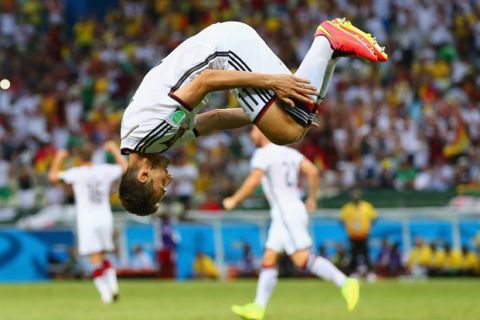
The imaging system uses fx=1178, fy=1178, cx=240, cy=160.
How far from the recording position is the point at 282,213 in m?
16.3

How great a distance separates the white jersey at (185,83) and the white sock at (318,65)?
0.73ft

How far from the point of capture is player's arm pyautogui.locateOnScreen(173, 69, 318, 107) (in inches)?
369

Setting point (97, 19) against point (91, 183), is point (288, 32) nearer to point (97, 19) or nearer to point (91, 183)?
point (97, 19)

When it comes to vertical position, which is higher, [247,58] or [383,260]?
[247,58]

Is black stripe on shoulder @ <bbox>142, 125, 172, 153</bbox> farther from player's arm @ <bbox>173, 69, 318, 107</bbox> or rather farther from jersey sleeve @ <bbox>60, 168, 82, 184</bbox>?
jersey sleeve @ <bbox>60, 168, 82, 184</bbox>

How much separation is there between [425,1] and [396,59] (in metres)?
2.02

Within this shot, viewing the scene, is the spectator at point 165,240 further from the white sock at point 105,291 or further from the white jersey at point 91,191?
the white sock at point 105,291

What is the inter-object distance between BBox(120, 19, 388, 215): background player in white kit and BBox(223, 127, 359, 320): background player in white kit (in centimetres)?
528

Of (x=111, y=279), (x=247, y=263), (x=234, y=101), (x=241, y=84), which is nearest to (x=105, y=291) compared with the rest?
(x=111, y=279)

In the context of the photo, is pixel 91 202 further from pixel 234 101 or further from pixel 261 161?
pixel 234 101

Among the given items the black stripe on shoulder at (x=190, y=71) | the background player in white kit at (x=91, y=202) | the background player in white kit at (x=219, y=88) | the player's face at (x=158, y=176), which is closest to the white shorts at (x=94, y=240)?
the background player in white kit at (x=91, y=202)

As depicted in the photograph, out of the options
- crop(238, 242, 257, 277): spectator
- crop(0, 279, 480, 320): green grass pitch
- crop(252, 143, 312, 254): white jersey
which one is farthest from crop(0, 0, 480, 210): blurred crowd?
crop(252, 143, 312, 254): white jersey

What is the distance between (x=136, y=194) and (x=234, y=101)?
19224mm

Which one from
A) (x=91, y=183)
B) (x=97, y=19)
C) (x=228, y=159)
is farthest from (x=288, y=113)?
(x=97, y=19)
